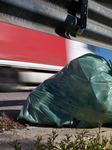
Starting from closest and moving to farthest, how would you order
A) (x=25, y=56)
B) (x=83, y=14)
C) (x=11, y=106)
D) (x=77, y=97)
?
(x=77, y=97)
(x=11, y=106)
(x=25, y=56)
(x=83, y=14)

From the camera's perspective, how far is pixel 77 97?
5.74ft

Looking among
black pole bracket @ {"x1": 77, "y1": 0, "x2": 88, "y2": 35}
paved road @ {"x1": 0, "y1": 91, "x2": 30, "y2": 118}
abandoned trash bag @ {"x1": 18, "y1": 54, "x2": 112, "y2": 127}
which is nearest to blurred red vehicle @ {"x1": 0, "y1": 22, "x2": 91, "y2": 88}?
paved road @ {"x1": 0, "y1": 91, "x2": 30, "y2": 118}

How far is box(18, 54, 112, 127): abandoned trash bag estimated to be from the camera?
1641 mm

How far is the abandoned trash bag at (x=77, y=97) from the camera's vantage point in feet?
5.38

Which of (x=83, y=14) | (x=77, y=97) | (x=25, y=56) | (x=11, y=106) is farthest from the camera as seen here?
(x=83, y=14)

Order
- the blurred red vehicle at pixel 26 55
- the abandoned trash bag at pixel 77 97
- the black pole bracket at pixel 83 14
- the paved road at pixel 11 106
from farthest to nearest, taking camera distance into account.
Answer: the black pole bracket at pixel 83 14, the blurred red vehicle at pixel 26 55, the paved road at pixel 11 106, the abandoned trash bag at pixel 77 97

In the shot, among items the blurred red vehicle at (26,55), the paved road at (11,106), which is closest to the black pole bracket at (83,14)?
the blurred red vehicle at (26,55)

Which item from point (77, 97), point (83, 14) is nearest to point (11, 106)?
→ point (77, 97)

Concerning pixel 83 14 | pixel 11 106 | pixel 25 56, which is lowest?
pixel 11 106

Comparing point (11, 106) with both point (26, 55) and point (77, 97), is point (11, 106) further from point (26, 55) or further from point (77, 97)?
point (26, 55)

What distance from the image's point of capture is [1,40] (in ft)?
14.3

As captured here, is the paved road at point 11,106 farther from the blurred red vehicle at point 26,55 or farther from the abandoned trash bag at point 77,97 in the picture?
the blurred red vehicle at point 26,55

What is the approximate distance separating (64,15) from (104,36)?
380 cm

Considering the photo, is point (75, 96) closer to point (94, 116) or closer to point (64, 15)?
point (94, 116)
